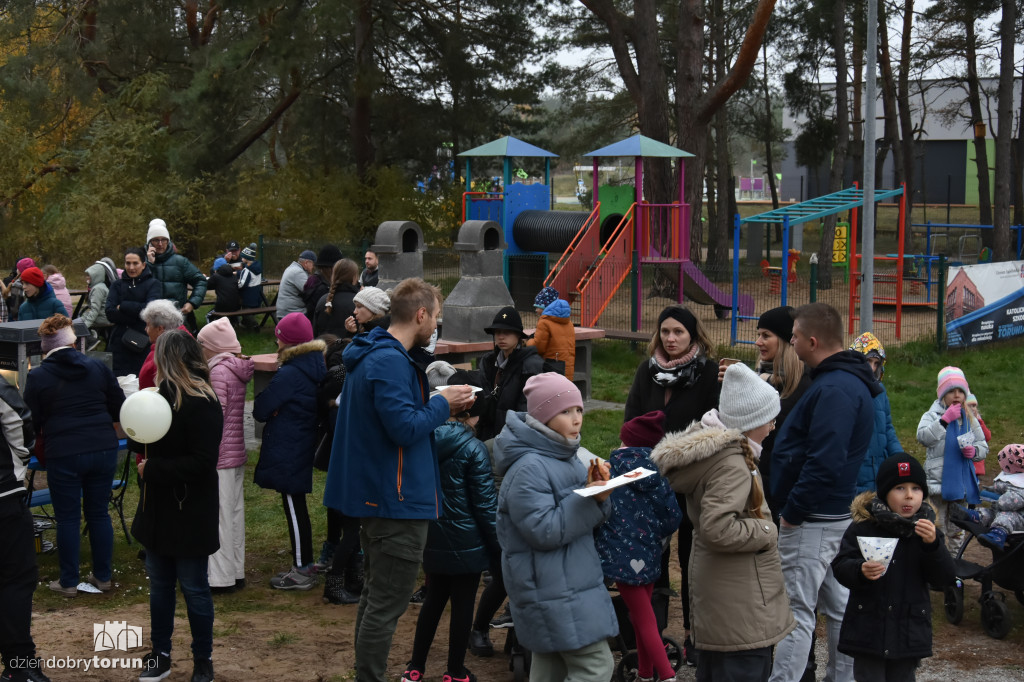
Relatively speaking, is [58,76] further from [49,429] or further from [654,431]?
[654,431]

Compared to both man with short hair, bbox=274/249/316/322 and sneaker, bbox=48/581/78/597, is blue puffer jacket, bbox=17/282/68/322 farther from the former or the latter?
sneaker, bbox=48/581/78/597

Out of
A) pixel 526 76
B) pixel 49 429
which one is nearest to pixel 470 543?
pixel 49 429

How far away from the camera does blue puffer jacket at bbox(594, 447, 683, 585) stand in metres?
4.52

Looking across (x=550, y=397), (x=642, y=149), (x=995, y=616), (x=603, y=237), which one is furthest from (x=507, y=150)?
(x=550, y=397)

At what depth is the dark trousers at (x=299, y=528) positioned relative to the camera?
6311 mm

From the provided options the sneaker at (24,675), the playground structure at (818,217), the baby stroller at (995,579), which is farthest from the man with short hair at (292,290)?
the baby stroller at (995,579)

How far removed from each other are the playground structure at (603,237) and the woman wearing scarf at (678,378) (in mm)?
10291

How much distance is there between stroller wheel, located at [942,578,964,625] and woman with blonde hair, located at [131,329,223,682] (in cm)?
401

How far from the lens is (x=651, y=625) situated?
4.68 metres

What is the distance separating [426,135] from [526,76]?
284 cm

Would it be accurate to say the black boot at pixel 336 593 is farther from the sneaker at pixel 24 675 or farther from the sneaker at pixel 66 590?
the sneaker at pixel 24 675

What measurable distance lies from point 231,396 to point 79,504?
1.03m

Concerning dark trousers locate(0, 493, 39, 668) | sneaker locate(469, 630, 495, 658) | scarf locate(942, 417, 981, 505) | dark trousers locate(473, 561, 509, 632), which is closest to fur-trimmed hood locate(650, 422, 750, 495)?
dark trousers locate(473, 561, 509, 632)

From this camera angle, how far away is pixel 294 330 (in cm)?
620
